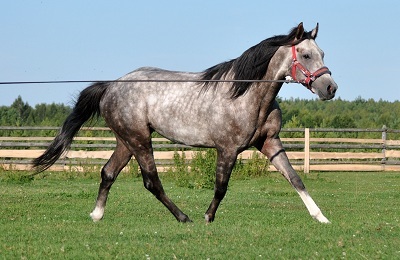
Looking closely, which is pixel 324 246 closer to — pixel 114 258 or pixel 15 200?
pixel 114 258

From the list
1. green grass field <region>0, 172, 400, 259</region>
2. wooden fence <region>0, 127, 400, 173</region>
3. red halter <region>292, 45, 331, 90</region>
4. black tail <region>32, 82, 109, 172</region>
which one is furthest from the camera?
wooden fence <region>0, 127, 400, 173</region>

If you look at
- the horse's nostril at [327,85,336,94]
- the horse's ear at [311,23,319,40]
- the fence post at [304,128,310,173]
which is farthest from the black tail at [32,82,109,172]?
the fence post at [304,128,310,173]

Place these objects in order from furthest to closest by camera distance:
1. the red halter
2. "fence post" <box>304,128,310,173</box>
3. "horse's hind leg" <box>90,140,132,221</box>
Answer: "fence post" <box>304,128,310,173</box> → "horse's hind leg" <box>90,140,132,221</box> → the red halter

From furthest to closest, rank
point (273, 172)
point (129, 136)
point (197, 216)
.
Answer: point (273, 172)
point (197, 216)
point (129, 136)

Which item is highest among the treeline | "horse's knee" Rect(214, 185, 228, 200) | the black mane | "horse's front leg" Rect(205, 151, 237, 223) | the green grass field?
the black mane

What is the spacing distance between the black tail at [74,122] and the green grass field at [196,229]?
0.75 metres

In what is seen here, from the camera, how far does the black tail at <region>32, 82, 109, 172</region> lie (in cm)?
1053

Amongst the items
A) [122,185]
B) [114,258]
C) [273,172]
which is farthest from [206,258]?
[273,172]

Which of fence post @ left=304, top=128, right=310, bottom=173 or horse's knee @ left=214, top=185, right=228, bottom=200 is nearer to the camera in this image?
horse's knee @ left=214, top=185, right=228, bottom=200

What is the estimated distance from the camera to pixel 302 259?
6.31m

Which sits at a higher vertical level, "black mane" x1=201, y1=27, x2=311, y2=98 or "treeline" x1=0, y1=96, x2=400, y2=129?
"black mane" x1=201, y1=27, x2=311, y2=98

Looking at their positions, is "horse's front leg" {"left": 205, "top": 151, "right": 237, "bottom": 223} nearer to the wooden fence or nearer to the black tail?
the black tail

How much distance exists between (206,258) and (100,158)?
784 inches

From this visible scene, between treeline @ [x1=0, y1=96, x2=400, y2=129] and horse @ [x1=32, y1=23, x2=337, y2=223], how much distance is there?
18679mm
